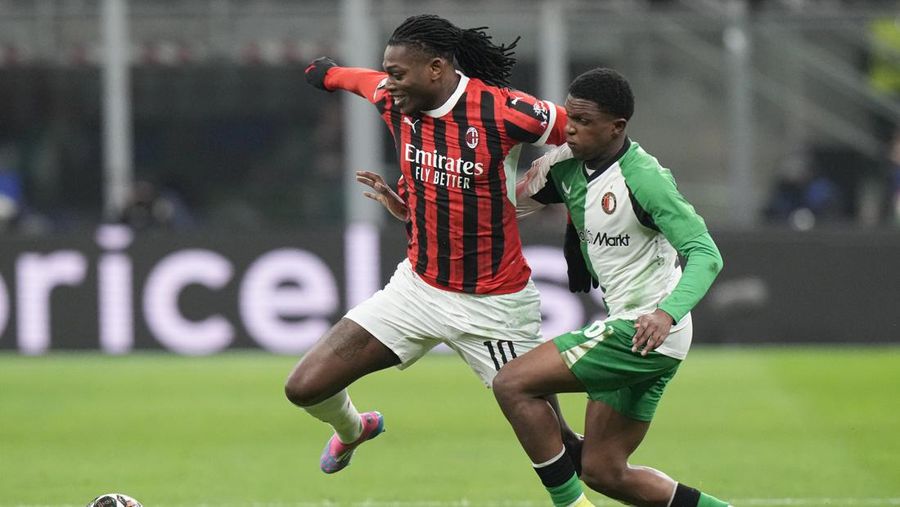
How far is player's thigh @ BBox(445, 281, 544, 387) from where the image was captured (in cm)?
658

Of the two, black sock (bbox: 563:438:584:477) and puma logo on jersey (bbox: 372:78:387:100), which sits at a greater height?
puma logo on jersey (bbox: 372:78:387:100)

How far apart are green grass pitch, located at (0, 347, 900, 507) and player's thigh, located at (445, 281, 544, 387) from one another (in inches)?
56.7

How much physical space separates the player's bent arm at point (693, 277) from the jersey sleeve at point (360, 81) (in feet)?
5.75

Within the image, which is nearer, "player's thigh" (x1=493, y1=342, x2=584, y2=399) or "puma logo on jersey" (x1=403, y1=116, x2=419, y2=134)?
"player's thigh" (x1=493, y1=342, x2=584, y2=399)

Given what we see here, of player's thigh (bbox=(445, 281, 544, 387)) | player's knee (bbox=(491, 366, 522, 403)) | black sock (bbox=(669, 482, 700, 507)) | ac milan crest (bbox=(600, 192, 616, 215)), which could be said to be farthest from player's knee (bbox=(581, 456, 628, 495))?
ac milan crest (bbox=(600, 192, 616, 215))

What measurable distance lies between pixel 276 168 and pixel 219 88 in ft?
3.70

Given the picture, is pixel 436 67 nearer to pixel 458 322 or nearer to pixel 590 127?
pixel 590 127

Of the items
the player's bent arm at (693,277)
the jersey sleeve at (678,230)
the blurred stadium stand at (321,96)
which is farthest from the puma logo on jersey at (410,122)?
the blurred stadium stand at (321,96)

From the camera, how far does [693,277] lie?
229 inches

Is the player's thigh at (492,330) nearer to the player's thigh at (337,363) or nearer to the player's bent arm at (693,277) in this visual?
the player's thigh at (337,363)

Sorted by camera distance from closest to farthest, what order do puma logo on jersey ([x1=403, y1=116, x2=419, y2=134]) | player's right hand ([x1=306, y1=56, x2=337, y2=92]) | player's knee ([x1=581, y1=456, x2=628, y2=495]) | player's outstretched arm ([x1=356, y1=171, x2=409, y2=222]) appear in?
player's knee ([x1=581, y1=456, x2=628, y2=495]) → puma logo on jersey ([x1=403, y1=116, x2=419, y2=134]) → player's outstretched arm ([x1=356, y1=171, x2=409, y2=222]) → player's right hand ([x1=306, y1=56, x2=337, y2=92])

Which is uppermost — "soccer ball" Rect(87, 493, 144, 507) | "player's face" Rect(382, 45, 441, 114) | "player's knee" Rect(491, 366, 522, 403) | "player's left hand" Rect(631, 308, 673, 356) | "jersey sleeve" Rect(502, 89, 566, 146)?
"player's face" Rect(382, 45, 441, 114)

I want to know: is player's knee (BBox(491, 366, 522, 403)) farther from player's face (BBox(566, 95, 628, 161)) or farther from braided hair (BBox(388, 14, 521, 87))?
braided hair (BBox(388, 14, 521, 87))

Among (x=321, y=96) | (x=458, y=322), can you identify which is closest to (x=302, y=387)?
(x=458, y=322)
